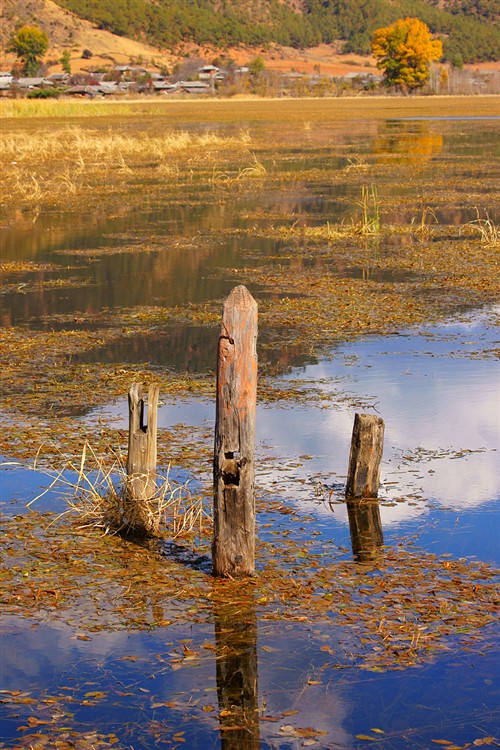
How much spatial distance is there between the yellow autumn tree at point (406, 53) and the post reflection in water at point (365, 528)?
4612 inches

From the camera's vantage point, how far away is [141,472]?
734cm

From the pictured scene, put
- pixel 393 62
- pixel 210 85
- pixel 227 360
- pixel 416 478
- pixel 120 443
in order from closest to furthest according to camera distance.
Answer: pixel 227 360 → pixel 416 478 → pixel 120 443 → pixel 393 62 → pixel 210 85

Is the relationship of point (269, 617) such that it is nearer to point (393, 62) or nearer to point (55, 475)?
point (55, 475)

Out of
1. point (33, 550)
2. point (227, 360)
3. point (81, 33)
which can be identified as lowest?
point (33, 550)

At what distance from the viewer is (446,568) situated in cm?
680

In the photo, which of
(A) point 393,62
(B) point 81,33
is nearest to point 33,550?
(A) point 393,62

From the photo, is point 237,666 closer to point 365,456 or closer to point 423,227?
point 365,456

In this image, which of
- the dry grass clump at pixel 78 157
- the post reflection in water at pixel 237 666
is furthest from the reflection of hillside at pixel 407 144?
the post reflection in water at pixel 237 666

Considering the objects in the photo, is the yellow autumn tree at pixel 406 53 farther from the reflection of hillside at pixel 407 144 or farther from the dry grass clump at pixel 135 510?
the dry grass clump at pixel 135 510

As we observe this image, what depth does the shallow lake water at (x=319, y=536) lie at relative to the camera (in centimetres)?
528

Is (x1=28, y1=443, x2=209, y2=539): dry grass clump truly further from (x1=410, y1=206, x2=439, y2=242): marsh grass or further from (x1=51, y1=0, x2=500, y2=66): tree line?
(x1=51, y1=0, x2=500, y2=66): tree line

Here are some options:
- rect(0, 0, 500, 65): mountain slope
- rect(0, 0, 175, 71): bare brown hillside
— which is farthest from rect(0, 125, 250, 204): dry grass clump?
rect(0, 0, 500, 65): mountain slope

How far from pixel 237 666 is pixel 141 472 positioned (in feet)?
6.19

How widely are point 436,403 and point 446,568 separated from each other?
3591 millimetres
